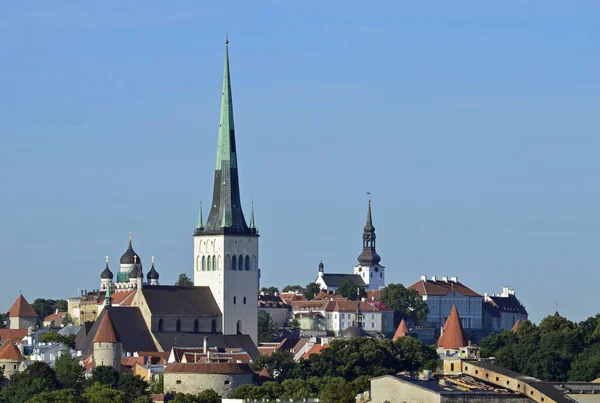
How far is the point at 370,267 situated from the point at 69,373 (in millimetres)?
94414

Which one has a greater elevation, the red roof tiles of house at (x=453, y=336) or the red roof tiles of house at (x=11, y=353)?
the red roof tiles of house at (x=453, y=336)

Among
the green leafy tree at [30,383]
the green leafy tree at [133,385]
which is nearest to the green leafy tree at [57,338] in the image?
the green leafy tree at [30,383]

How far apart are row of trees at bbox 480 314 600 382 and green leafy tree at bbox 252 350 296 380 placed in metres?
10.1

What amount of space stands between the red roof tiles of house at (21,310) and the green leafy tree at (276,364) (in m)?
57.9

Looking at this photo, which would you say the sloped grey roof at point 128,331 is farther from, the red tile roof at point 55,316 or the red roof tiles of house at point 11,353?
the red tile roof at point 55,316

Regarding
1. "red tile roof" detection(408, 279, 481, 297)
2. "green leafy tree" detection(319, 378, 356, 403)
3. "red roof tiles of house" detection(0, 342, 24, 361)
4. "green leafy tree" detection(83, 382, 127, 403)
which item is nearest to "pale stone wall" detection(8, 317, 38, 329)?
"red tile roof" detection(408, 279, 481, 297)

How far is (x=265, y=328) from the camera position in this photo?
148 meters

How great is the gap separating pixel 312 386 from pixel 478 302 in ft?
334

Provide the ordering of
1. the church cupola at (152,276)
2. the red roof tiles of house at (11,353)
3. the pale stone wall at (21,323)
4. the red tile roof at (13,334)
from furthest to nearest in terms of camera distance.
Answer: the church cupola at (152,276) → the pale stone wall at (21,323) → the red tile roof at (13,334) → the red roof tiles of house at (11,353)

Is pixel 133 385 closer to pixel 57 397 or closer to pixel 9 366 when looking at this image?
pixel 57 397

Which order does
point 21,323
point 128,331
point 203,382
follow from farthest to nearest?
1. point 21,323
2. point 128,331
3. point 203,382

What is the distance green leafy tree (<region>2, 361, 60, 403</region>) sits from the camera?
94500 millimetres

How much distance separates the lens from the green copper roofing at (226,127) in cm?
12438

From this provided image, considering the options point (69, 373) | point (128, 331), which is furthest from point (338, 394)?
point (128, 331)
